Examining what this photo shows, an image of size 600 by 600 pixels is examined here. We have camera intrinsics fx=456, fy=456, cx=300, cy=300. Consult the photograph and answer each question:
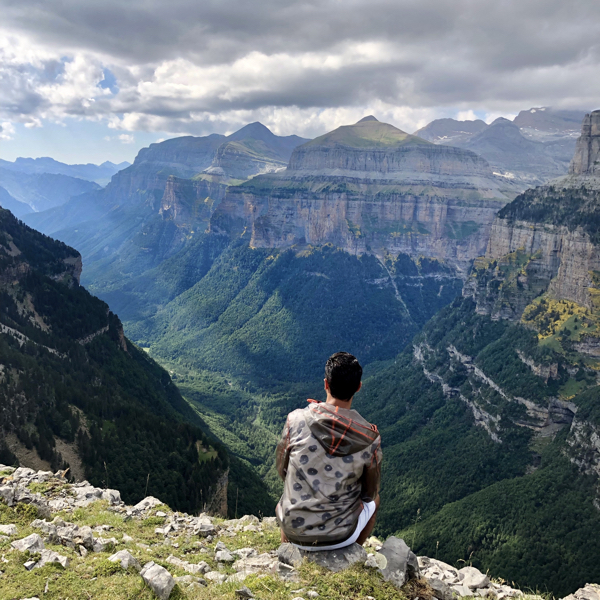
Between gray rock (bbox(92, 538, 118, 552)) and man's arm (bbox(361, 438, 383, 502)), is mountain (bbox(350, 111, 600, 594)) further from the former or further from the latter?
man's arm (bbox(361, 438, 383, 502))

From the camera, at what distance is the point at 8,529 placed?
17078 millimetres

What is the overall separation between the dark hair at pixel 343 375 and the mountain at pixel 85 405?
31118mm

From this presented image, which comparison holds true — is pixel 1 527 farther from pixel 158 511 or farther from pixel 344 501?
pixel 344 501

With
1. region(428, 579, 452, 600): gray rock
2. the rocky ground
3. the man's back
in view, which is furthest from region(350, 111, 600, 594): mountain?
the man's back

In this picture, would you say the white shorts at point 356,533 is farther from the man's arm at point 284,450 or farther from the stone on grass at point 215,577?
the stone on grass at point 215,577

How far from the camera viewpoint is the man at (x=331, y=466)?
12.7m

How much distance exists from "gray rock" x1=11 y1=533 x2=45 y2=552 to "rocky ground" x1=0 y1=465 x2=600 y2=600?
3 cm

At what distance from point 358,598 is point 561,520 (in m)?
67.2

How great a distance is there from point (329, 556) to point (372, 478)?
2641 millimetres

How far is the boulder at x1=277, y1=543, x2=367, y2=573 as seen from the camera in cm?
1317

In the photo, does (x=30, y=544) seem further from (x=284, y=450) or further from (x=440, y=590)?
(x=440, y=590)

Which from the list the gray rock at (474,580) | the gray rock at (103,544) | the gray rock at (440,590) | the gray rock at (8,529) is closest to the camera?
the gray rock at (440,590)

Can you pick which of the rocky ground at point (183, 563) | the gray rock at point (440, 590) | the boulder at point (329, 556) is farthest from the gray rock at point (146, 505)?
the gray rock at point (440, 590)

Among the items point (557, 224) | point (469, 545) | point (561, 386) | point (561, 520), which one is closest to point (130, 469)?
point (469, 545)
